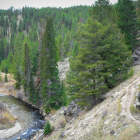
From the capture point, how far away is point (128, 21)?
811 inches

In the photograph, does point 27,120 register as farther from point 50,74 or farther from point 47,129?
point 50,74

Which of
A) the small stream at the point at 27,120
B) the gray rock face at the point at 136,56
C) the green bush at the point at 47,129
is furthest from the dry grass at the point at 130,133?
the gray rock face at the point at 136,56

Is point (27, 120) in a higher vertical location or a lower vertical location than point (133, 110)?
lower

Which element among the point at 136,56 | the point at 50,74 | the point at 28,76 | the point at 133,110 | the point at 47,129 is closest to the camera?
the point at 133,110

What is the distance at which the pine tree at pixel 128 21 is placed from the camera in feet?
66.0

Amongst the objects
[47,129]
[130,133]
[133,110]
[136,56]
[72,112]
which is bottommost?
[47,129]

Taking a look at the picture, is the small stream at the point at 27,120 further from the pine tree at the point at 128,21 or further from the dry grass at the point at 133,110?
the pine tree at the point at 128,21

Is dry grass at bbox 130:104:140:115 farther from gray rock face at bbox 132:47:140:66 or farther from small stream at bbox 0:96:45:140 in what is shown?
small stream at bbox 0:96:45:140

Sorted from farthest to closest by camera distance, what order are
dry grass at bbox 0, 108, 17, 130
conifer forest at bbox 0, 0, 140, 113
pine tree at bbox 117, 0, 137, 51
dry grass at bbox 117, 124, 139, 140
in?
pine tree at bbox 117, 0, 137, 51 < dry grass at bbox 0, 108, 17, 130 < conifer forest at bbox 0, 0, 140, 113 < dry grass at bbox 117, 124, 139, 140

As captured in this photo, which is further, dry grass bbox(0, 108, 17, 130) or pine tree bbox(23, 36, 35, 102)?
pine tree bbox(23, 36, 35, 102)

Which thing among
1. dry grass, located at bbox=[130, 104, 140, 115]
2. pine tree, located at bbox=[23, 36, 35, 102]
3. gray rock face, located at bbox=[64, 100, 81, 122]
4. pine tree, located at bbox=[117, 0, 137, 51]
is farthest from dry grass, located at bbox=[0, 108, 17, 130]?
pine tree, located at bbox=[117, 0, 137, 51]

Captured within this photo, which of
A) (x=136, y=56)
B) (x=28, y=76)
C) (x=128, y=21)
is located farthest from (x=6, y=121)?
(x=128, y=21)

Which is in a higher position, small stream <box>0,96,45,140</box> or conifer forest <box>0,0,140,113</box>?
conifer forest <box>0,0,140,113</box>

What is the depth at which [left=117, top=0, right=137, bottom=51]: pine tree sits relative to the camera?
20125 mm
